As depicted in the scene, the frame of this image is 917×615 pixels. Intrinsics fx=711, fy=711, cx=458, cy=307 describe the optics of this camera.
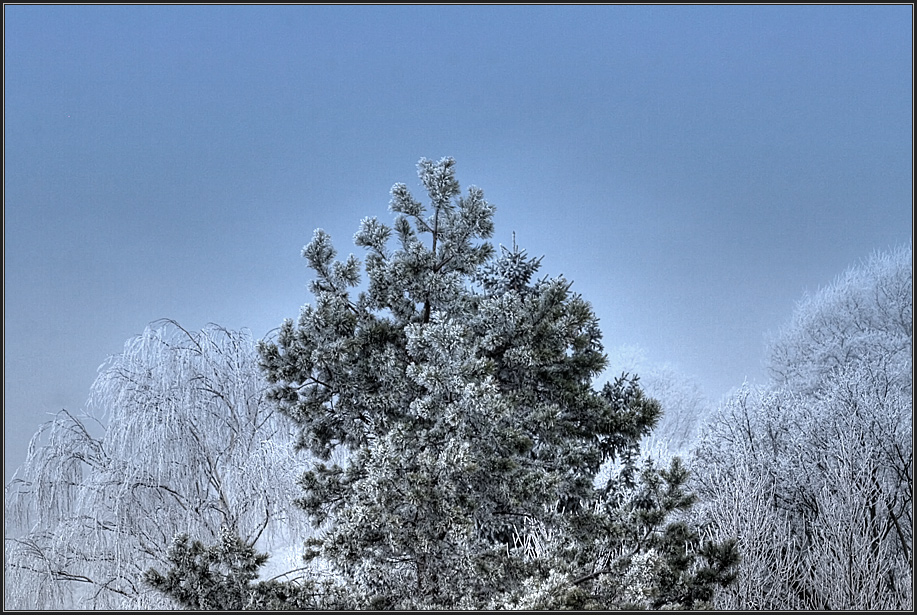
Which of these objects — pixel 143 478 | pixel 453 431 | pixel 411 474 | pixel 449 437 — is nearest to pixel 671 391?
pixel 143 478

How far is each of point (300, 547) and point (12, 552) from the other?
3.01 meters

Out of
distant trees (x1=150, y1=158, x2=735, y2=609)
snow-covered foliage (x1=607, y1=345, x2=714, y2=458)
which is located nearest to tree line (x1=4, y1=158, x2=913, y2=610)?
distant trees (x1=150, y1=158, x2=735, y2=609)

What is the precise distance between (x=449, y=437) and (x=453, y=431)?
135 millimetres

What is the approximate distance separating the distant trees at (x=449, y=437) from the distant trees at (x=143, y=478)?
9.45 feet

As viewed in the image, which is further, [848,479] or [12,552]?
[848,479]

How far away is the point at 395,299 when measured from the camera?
4758 mm

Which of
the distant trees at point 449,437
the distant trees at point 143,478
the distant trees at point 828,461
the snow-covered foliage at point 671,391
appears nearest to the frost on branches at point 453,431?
the distant trees at point 449,437

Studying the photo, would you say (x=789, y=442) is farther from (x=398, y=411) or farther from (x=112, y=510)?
(x=112, y=510)

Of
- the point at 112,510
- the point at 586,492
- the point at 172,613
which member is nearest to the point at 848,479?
the point at 586,492

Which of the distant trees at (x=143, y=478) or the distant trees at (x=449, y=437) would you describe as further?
the distant trees at (x=143, y=478)

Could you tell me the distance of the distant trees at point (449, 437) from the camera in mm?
3496

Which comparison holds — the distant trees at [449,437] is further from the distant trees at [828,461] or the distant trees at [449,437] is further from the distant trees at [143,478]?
the distant trees at [828,461]

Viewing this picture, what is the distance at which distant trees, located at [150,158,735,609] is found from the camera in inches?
138

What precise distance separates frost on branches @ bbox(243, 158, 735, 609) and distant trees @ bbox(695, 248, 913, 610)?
3.28 m
